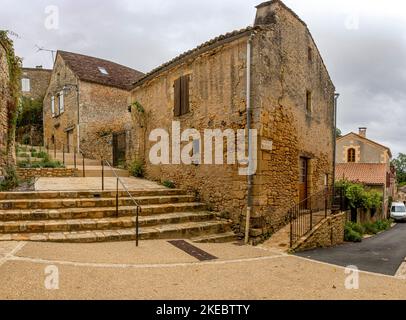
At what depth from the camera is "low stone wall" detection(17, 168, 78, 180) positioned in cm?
1205

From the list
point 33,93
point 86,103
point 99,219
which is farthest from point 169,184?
point 33,93

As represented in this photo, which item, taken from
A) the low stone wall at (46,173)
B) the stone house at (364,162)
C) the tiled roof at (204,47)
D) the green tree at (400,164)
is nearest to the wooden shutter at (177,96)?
the tiled roof at (204,47)

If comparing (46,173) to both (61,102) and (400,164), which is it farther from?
(400,164)

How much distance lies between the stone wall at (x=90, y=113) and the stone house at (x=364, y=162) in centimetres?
1732

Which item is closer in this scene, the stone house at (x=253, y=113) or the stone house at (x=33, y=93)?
the stone house at (x=253, y=113)

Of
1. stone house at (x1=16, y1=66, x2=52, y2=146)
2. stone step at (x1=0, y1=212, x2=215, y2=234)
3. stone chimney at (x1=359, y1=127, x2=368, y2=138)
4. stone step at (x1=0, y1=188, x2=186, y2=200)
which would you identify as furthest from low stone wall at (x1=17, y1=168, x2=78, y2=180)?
stone chimney at (x1=359, y1=127, x2=368, y2=138)

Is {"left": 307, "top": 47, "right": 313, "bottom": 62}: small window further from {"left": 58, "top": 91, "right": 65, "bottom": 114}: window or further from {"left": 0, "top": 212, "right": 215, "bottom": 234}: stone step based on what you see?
{"left": 58, "top": 91, "right": 65, "bottom": 114}: window

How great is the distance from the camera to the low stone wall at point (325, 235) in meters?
7.91

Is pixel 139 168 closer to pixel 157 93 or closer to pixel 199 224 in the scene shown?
pixel 157 93

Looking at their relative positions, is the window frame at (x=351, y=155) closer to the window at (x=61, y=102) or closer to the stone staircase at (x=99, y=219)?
the stone staircase at (x=99, y=219)

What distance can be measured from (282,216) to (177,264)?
15.7 ft

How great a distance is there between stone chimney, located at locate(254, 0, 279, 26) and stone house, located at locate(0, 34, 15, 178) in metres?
7.65

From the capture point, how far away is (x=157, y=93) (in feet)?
39.7

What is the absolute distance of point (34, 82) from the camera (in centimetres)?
2945
